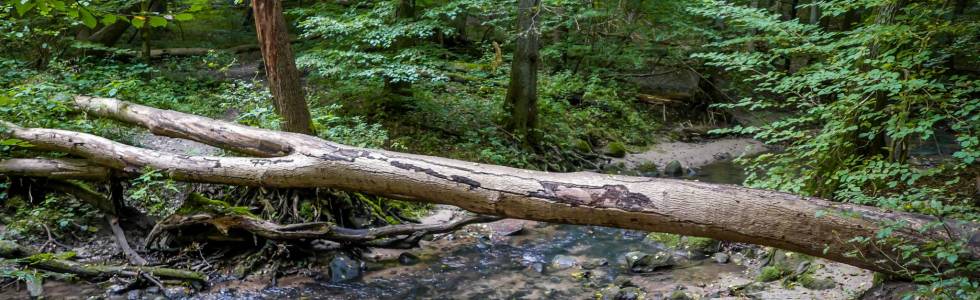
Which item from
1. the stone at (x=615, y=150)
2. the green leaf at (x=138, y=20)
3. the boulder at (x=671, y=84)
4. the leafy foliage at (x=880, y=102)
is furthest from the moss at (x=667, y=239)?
the boulder at (x=671, y=84)

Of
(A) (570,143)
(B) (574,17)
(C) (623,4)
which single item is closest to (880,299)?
(B) (574,17)

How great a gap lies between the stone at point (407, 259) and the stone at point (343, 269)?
20.4 inches

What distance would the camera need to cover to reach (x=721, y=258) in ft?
22.3

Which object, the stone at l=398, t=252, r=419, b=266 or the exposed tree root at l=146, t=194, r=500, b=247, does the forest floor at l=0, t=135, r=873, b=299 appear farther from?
the exposed tree root at l=146, t=194, r=500, b=247

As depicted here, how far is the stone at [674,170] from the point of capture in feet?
39.6

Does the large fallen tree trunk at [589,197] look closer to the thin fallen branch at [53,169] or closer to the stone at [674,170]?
the thin fallen branch at [53,169]

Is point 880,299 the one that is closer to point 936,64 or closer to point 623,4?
point 936,64

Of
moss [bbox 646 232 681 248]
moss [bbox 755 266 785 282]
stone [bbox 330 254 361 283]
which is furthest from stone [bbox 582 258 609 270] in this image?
stone [bbox 330 254 361 283]

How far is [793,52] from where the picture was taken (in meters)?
5.59

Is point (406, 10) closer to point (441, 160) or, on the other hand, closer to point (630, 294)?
point (441, 160)

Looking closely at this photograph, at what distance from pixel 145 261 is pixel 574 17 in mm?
7336

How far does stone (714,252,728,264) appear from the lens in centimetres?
675

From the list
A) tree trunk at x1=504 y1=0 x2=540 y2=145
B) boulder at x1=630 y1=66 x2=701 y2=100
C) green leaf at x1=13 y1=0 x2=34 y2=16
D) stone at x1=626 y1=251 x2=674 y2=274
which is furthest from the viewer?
boulder at x1=630 y1=66 x2=701 y2=100

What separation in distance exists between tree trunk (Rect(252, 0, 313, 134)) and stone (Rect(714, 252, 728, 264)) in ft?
16.2
